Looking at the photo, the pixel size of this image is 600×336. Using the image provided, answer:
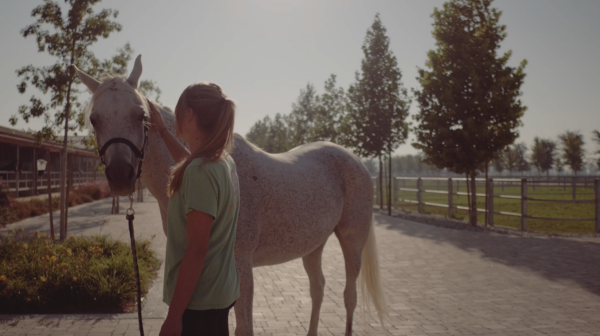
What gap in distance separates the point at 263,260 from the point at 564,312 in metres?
3.95

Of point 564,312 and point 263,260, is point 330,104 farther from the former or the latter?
point 263,260

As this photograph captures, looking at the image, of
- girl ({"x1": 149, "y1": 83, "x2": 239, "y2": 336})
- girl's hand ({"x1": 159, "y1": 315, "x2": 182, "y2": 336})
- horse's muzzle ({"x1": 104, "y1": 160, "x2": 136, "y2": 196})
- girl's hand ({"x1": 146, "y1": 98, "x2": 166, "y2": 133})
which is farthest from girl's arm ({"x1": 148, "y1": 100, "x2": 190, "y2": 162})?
girl's hand ({"x1": 159, "y1": 315, "x2": 182, "y2": 336})

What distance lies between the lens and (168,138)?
8.18 ft

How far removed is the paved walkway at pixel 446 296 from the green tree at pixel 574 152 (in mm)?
34402

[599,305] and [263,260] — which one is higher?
[263,260]

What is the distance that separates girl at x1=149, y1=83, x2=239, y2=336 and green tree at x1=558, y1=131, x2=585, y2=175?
4526 centimetres

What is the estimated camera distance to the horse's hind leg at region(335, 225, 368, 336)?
13.3 feet

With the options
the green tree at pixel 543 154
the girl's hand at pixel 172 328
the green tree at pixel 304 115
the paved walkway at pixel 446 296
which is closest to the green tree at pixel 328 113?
the green tree at pixel 304 115

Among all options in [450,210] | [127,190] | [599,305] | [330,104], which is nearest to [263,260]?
[127,190]

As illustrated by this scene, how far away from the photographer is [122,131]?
2195mm

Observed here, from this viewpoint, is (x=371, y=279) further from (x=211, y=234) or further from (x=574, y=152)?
(x=574, y=152)

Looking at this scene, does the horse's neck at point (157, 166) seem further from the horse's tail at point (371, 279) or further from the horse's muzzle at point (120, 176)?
the horse's tail at point (371, 279)

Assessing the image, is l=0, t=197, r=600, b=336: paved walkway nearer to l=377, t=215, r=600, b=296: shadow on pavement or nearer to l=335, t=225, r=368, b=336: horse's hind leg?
l=377, t=215, r=600, b=296: shadow on pavement

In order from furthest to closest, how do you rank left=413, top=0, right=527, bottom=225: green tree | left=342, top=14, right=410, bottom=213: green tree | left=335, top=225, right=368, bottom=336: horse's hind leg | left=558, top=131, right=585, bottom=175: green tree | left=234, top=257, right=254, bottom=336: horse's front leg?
left=558, top=131, right=585, bottom=175: green tree → left=342, top=14, right=410, bottom=213: green tree → left=413, top=0, right=527, bottom=225: green tree → left=335, top=225, right=368, bottom=336: horse's hind leg → left=234, top=257, right=254, bottom=336: horse's front leg
